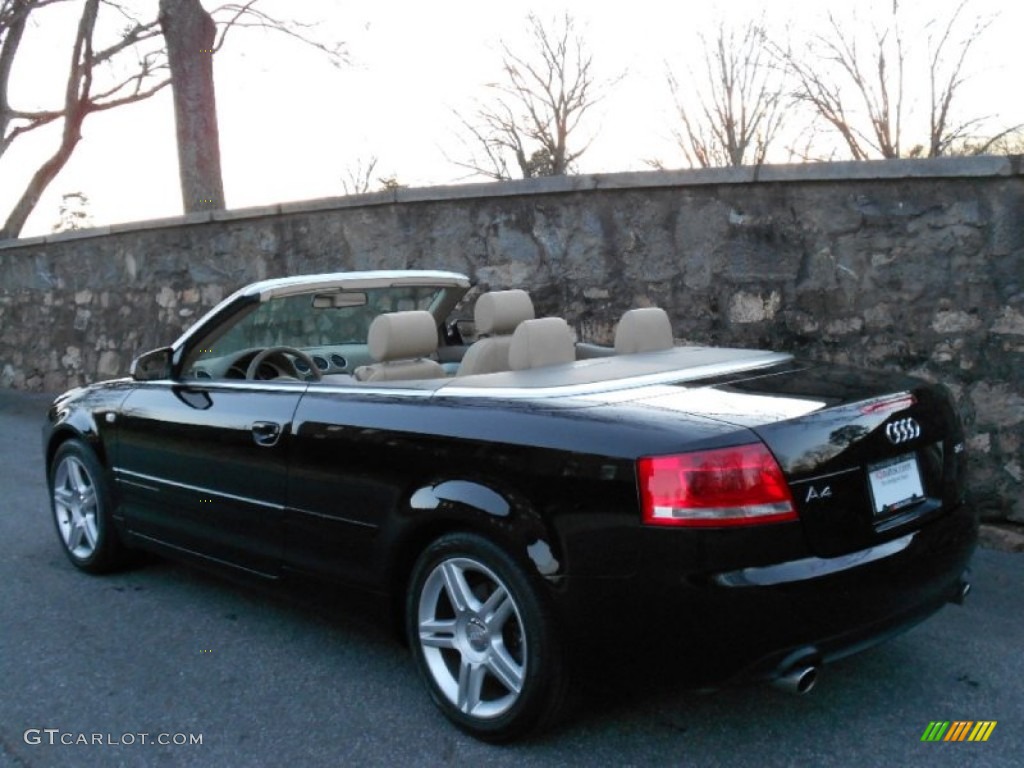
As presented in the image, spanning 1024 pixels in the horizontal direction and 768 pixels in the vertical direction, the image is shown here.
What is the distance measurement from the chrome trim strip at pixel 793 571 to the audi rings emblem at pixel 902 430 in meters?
0.39

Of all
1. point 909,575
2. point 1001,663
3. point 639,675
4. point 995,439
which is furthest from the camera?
point 995,439

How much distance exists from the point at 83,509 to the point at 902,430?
12.6 feet

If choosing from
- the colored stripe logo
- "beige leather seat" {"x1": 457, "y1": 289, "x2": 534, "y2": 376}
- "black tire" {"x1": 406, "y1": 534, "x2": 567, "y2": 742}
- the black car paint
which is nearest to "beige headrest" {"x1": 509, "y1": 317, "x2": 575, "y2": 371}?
"beige leather seat" {"x1": 457, "y1": 289, "x2": 534, "y2": 376}

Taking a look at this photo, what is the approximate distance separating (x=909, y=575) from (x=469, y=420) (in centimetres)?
138

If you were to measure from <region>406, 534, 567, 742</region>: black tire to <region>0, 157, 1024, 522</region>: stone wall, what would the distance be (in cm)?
355

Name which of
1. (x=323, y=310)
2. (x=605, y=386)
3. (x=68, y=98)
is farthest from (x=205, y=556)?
(x=68, y=98)

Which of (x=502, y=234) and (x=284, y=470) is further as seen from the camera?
(x=502, y=234)

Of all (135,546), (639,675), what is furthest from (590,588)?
(135,546)

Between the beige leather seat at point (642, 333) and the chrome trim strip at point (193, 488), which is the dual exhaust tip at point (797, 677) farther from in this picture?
the chrome trim strip at point (193, 488)

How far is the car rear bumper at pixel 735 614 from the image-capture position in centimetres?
276

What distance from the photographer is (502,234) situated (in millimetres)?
7953

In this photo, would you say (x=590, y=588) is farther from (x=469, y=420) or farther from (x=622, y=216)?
(x=622, y=216)

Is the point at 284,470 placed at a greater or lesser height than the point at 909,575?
greater

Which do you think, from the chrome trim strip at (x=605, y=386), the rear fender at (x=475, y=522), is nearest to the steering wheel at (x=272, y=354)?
the chrome trim strip at (x=605, y=386)
